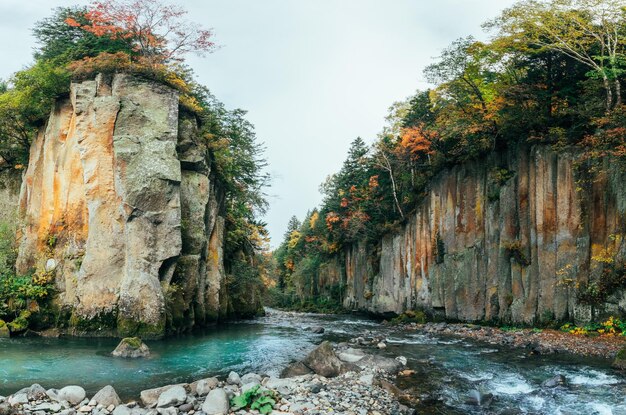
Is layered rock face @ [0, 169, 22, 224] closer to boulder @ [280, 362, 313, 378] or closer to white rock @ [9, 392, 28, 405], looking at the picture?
white rock @ [9, 392, 28, 405]

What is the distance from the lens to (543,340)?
1789 cm

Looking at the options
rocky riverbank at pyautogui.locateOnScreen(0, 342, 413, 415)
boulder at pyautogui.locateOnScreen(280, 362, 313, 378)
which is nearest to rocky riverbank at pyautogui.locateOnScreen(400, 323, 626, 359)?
rocky riverbank at pyautogui.locateOnScreen(0, 342, 413, 415)

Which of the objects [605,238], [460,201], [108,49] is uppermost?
[108,49]

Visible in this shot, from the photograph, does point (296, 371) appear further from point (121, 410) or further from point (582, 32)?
point (582, 32)

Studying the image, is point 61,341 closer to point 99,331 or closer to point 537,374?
point 99,331

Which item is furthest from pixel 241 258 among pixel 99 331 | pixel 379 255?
pixel 99 331

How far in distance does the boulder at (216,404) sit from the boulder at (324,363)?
13.5ft

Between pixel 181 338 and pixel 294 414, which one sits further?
pixel 181 338

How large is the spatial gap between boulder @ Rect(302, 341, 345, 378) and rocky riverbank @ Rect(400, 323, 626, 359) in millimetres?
8421

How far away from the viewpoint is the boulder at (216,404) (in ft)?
28.2

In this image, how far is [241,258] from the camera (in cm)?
3556

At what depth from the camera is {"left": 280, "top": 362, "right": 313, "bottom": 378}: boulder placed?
12.4m

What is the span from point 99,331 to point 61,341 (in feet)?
5.81

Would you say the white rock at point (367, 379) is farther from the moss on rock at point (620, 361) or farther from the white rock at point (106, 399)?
the moss on rock at point (620, 361)
